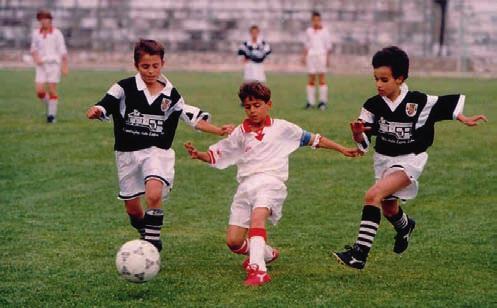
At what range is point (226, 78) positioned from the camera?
37000mm

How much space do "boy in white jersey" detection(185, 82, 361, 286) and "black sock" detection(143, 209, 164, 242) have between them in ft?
1.93

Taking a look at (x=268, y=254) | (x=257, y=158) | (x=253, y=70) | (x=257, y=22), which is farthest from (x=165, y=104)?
(x=257, y=22)

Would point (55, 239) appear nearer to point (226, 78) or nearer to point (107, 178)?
point (107, 178)

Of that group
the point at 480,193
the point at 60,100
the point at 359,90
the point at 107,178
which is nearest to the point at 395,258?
the point at 480,193

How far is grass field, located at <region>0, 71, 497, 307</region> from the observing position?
9.01 meters

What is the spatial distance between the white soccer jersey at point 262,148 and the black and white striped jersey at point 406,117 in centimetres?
61

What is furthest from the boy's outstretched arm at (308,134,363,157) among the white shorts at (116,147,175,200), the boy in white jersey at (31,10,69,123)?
the boy in white jersey at (31,10,69,123)

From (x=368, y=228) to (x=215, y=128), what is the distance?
1611 mm

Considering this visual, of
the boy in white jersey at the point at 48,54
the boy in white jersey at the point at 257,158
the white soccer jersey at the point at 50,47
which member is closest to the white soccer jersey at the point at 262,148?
the boy in white jersey at the point at 257,158

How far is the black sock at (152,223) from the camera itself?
32.4ft

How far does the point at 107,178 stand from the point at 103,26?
29471 mm

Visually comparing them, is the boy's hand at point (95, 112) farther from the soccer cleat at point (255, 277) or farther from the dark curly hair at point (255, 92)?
the soccer cleat at point (255, 277)

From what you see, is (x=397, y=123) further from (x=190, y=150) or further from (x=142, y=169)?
(x=142, y=169)

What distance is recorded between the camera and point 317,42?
94.0 ft
